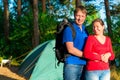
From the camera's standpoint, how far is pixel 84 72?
5531 mm

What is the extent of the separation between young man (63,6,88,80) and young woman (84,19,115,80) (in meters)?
0.11

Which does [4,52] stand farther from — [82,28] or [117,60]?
[82,28]

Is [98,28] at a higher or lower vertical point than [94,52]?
higher

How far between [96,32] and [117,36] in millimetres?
19434

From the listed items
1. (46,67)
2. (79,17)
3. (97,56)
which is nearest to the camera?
(97,56)

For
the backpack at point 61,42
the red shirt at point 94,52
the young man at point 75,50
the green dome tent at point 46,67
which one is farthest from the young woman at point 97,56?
the green dome tent at point 46,67

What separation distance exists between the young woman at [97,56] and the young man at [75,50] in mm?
109

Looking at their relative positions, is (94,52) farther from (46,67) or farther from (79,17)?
(46,67)

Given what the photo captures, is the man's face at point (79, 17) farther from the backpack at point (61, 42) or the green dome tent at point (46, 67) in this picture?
the green dome tent at point (46, 67)

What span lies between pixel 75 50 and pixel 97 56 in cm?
30

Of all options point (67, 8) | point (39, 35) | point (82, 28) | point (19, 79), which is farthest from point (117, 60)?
point (67, 8)

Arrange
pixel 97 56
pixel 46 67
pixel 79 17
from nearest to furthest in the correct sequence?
1. pixel 97 56
2. pixel 79 17
3. pixel 46 67

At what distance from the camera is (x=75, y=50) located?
5406 mm

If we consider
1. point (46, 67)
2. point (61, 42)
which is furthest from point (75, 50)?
point (46, 67)
